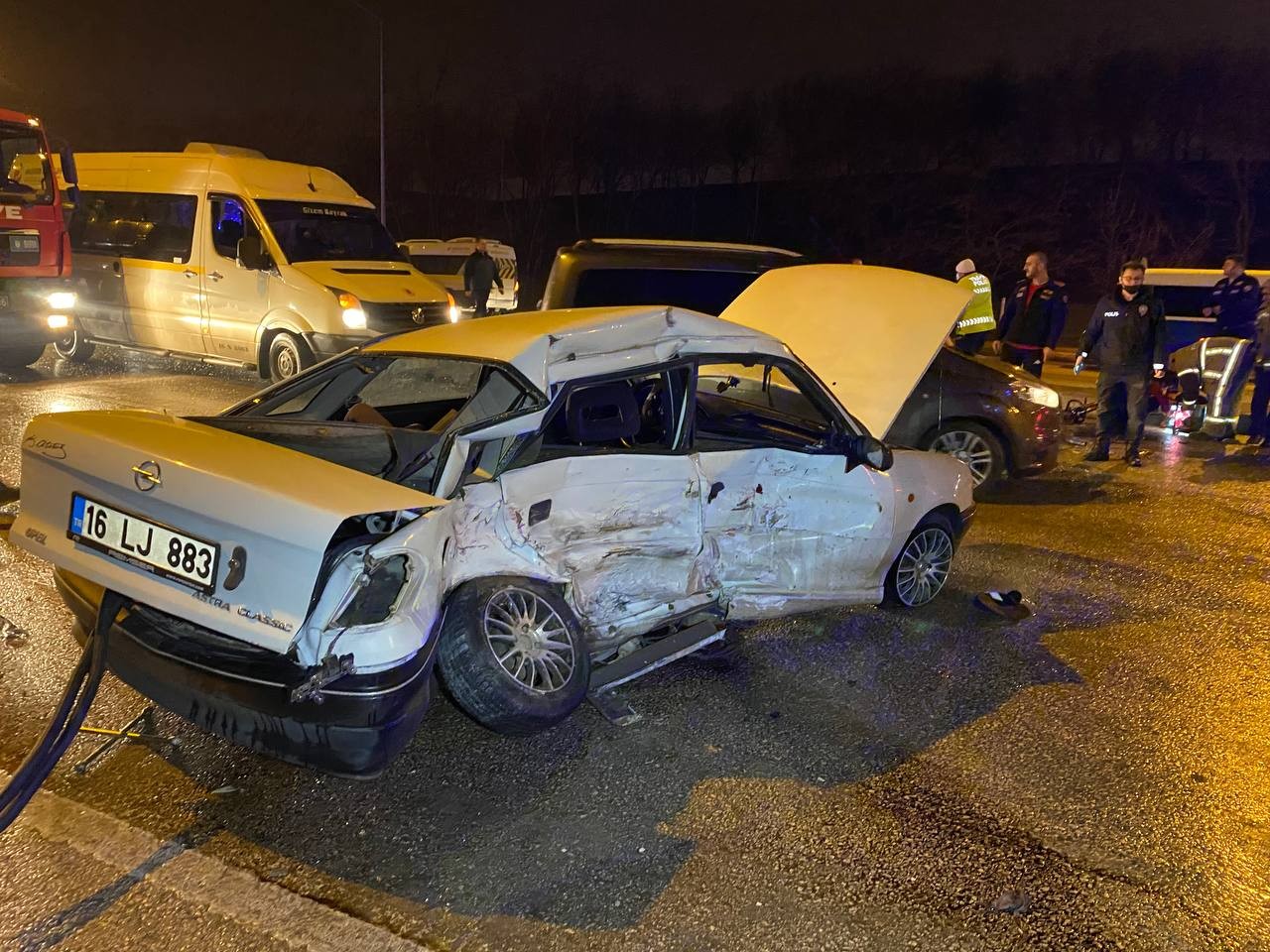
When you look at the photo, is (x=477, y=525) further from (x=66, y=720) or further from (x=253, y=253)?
(x=253, y=253)

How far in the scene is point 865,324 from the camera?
18.0ft

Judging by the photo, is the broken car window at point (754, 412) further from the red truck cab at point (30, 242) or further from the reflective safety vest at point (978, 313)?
the red truck cab at point (30, 242)

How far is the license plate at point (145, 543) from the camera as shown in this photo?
109 inches

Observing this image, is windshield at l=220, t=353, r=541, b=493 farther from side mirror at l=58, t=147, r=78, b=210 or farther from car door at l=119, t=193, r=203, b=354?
side mirror at l=58, t=147, r=78, b=210

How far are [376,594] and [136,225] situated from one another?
Answer: 10260 mm

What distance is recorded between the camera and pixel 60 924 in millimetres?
2432

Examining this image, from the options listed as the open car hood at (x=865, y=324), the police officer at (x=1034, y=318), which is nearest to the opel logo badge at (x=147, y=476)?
the open car hood at (x=865, y=324)

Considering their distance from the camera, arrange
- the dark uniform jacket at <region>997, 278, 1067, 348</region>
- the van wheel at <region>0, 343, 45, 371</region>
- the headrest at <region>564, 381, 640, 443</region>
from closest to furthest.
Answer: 1. the headrest at <region>564, 381, 640, 443</region>
2. the dark uniform jacket at <region>997, 278, 1067, 348</region>
3. the van wheel at <region>0, 343, 45, 371</region>

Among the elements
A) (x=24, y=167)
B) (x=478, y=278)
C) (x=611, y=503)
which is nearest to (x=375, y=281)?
(x=24, y=167)

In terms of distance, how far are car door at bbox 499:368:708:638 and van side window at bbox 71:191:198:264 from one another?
28.3ft

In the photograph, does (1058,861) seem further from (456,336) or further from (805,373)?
(456,336)

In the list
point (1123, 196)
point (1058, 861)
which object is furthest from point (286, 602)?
point (1123, 196)

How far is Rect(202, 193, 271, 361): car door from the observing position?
10.1 m

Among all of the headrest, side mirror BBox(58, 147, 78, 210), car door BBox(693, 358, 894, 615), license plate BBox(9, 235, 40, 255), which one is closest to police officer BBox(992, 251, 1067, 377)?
car door BBox(693, 358, 894, 615)
